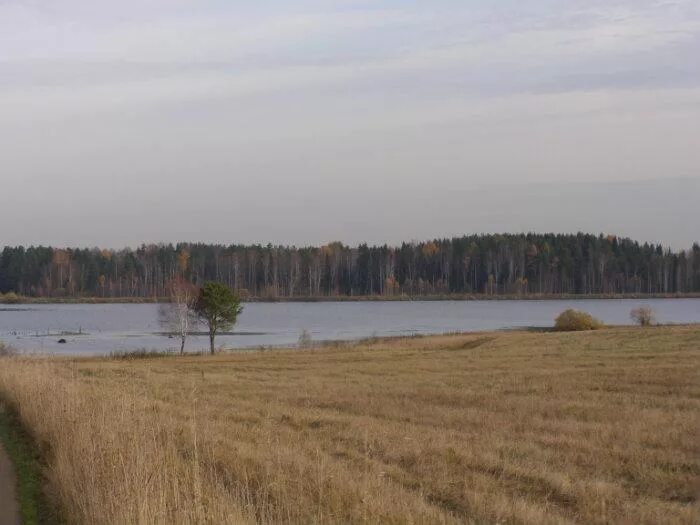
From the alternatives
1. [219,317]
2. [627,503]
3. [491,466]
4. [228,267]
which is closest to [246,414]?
[491,466]

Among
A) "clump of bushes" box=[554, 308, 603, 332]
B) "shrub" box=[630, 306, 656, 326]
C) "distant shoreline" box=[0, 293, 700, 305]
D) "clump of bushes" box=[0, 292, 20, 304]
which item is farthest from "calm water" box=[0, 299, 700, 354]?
"clump of bushes" box=[0, 292, 20, 304]

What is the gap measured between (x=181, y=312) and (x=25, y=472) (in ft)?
166

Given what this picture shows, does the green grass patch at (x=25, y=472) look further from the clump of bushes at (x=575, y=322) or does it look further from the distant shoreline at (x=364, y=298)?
the distant shoreline at (x=364, y=298)

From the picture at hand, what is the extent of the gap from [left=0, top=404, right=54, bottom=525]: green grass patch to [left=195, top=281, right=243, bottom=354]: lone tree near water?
42.1 metres

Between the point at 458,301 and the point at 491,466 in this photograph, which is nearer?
the point at 491,466

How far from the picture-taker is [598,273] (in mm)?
170875

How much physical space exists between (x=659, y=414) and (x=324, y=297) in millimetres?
149869

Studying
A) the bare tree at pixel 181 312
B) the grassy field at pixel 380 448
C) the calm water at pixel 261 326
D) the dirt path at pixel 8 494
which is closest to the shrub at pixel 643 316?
the calm water at pixel 261 326

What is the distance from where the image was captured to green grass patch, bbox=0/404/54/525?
9.27 metres

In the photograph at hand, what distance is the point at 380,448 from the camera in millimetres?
14328

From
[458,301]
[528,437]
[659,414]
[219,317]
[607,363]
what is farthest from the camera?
[458,301]

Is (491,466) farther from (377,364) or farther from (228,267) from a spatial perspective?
(228,267)

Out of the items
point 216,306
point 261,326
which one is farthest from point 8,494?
point 261,326

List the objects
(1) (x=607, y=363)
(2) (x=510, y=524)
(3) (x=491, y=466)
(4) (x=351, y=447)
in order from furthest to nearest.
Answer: (1) (x=607, y=363)
(4) (x=351, y=447)
(3) (x=491, y=466)
(2) (x=510, y=524)
